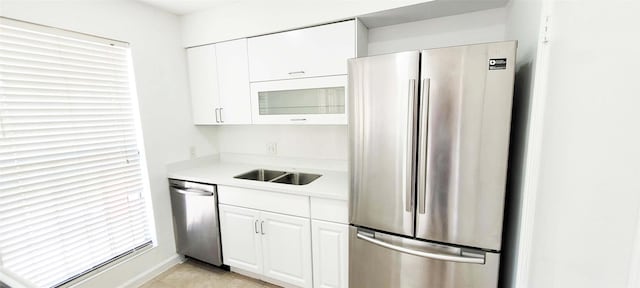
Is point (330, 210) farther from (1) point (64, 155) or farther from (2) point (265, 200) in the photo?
(1) point (64, 155)

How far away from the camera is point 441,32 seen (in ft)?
5.98

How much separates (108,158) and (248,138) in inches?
46.9

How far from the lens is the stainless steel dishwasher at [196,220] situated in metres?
2.18

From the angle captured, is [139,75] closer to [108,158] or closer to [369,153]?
[108,158]

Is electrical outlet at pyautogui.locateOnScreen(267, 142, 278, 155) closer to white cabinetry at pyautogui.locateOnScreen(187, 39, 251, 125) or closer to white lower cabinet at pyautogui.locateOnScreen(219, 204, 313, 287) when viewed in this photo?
white cabinetry at pyautogui.locateOnScreen(187, 39, 251, 125)

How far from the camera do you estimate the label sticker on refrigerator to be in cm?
112

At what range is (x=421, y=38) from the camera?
188cm

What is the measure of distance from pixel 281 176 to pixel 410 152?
4.57ft

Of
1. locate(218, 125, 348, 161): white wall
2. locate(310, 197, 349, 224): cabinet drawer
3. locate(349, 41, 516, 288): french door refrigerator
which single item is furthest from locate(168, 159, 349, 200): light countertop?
locate(349, 41, 516, 288): french door refrigerator

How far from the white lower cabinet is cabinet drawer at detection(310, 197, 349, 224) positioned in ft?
0.36

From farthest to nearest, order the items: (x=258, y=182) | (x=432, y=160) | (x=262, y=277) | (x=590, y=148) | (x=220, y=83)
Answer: (x=220, y=83)
(x=262, y=277)
(x=258, y=182)
(x=432, y=160)
(x=590, y=148)

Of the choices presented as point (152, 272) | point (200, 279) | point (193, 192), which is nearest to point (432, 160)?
point (193, 192)

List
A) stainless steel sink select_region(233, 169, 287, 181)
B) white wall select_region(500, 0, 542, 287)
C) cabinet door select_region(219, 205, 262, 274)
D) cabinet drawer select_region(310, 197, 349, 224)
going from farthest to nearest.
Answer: stainless steel sink select_region(233, 169, 287, 181), cabinet door select_region(219, 205, 262, 274), cabinet drawer select_region(310, 197, 349, 224), white wall select_region(500, 0, 542, 287)

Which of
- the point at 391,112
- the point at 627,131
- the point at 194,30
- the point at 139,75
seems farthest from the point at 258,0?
the point at 627,131
